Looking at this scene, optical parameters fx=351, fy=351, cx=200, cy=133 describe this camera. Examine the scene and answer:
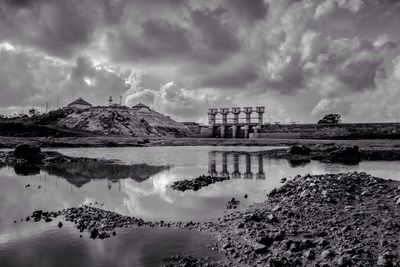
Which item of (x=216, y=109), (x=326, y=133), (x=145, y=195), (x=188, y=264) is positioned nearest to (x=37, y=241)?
(x=188, y=264)

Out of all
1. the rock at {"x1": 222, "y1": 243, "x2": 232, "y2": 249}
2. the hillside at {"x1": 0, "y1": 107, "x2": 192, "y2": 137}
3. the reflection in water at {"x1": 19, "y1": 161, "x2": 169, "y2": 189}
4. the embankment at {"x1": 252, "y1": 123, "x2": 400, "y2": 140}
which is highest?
the hillside at {"x1": 0, "y1": 107, "x2": 192, "y2": 137}

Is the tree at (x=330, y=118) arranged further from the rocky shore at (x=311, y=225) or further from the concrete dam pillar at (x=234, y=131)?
the rocky shore at (x=311, y=225)

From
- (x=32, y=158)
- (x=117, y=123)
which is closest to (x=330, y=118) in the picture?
(x=117, y=123)

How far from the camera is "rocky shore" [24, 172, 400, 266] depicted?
9930 mm

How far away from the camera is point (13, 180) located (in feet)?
100.0

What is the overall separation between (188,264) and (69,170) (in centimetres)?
3008

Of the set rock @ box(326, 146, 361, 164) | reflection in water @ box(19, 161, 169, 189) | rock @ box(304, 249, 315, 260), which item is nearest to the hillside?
reflection in water @ box(19, 161, 169, 189)

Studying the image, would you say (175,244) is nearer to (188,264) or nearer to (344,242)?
(188,264)

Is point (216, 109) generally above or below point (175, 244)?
above

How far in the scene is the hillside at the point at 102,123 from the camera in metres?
129

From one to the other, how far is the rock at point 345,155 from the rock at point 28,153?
127ft

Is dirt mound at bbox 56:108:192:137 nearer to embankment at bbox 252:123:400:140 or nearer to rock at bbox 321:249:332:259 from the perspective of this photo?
embankment at bbox 252:123:400:140

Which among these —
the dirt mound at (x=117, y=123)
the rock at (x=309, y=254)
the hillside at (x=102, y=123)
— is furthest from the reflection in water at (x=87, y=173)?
the dirt mound at (x=117, y=123)

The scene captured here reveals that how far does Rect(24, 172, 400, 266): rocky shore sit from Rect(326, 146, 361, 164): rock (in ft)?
98.8
